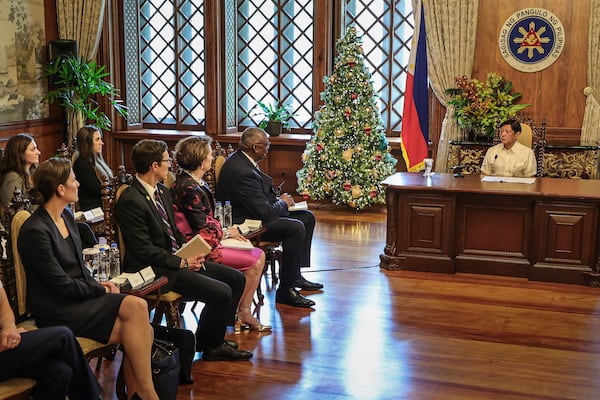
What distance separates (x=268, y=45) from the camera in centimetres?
1032

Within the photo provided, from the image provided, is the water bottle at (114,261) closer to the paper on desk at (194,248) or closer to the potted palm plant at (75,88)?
the paper on desk at (194,248)

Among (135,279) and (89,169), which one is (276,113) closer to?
(89,169)

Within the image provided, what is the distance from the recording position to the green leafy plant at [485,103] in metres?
8.57

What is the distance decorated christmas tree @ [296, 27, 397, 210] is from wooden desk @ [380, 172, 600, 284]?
8.17ft

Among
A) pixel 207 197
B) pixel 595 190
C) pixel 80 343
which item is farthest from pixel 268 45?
pixel 80 343

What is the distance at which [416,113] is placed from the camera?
26.4 ft

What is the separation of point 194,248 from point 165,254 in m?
0.15

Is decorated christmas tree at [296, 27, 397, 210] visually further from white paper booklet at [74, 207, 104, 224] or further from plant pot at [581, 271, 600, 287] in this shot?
white paper booklet at [74, 207, 104, 224]

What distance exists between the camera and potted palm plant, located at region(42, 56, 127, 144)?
9.66 meters

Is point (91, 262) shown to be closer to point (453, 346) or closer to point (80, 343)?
point (80, 343)

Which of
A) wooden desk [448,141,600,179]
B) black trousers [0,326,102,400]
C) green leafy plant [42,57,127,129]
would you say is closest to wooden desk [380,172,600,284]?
wooden desk [448,141,600,179]

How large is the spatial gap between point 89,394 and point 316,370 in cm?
144

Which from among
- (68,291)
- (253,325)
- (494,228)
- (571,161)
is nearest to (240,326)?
(253,325)

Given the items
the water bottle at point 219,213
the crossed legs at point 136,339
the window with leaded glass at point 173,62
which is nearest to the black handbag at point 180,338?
the crossed legs at point 136,339
